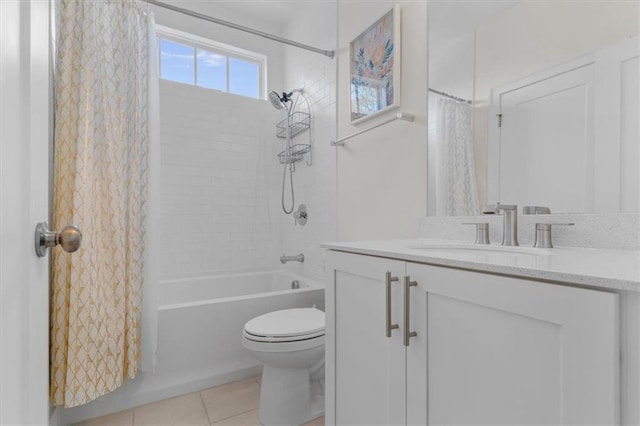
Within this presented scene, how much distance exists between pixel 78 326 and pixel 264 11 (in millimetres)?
2732

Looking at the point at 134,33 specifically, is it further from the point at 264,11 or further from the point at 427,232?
the point at 427,232

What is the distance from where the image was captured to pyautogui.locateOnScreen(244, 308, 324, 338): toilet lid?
4.90ft

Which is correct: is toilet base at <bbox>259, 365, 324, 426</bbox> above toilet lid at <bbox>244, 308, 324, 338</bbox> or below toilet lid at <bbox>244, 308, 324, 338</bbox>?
below

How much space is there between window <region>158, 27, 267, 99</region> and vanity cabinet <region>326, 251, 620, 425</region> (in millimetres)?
2474

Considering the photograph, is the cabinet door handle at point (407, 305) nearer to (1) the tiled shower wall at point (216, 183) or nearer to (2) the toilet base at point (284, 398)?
(2) the toilet base at point (284, 398)

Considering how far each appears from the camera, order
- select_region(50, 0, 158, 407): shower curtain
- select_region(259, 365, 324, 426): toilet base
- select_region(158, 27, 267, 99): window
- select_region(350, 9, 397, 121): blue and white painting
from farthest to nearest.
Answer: select_region(158, 27, 267, 99): window → select_region(350, 9, 397, 121): blue and white painting → select_region(259, 365, 324, 426): toilet base → select_region(50, 0, 158, 407): shower curtain

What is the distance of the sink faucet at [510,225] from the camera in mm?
1072

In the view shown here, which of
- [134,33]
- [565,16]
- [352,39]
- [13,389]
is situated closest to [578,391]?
[13,389]

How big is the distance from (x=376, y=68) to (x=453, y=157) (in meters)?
0.73

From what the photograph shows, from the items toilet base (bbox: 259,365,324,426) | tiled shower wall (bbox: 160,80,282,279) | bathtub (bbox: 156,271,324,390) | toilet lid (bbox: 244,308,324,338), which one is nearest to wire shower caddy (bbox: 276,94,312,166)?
tiled shower wall (bbox: 160,80,282,279)

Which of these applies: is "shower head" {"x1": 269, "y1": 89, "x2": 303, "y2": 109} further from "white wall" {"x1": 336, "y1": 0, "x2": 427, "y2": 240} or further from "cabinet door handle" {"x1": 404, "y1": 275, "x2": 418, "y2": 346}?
"cabinet door handle" {"x1": 404, "y1": 275, "x2": 418, "y2": 346}

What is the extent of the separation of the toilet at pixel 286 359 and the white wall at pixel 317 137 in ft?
2.53

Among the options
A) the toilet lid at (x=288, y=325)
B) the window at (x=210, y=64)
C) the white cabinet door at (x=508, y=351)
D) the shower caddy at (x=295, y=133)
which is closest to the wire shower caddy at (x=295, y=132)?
the shower caddy at (x=295, y=133)

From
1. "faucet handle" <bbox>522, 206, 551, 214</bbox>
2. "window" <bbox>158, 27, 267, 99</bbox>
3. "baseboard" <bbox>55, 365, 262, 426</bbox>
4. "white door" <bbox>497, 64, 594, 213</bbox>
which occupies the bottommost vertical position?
"baseboard" <bbox>55, 365, 262, 426</bbox>
